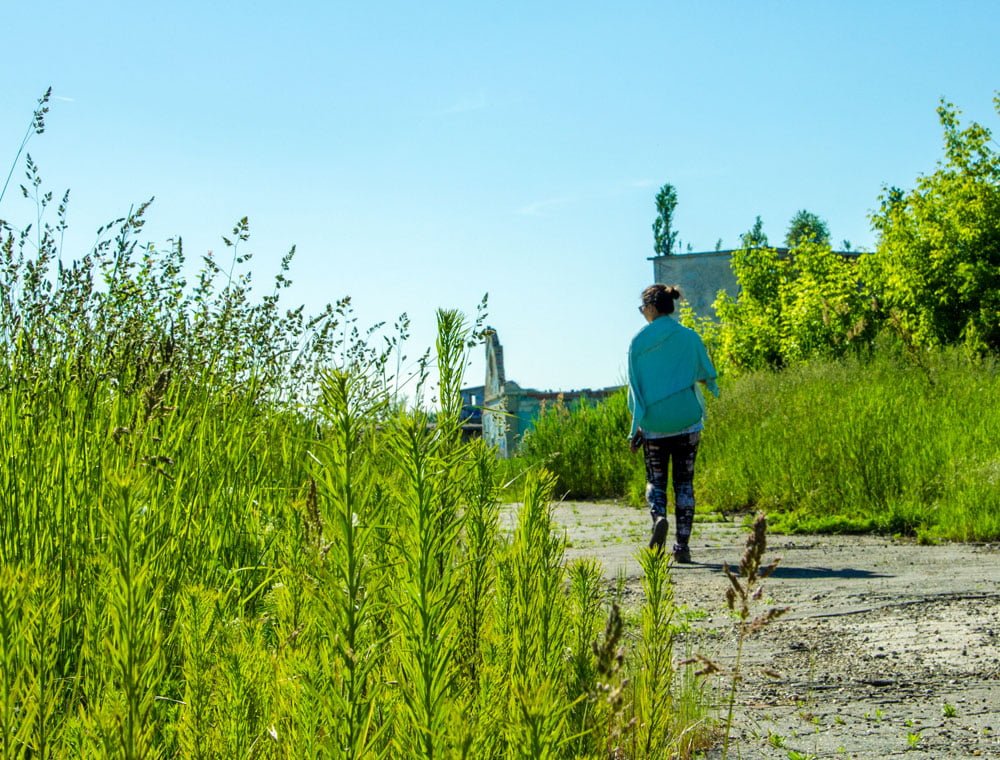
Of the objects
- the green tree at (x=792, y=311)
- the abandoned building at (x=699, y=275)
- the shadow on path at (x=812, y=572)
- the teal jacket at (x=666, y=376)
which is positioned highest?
the abandoned building at (x=699, y=275)

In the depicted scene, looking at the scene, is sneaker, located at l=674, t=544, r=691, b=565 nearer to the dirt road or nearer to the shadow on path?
the dirt road

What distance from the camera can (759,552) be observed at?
1.69 m

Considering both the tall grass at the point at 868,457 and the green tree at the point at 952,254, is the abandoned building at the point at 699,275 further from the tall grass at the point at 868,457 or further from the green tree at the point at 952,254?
the tall grass at the point at 868,457

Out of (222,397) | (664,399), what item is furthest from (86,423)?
(664,399)

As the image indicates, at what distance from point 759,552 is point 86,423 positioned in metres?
2.32

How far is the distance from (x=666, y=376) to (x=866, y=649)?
12.7ft

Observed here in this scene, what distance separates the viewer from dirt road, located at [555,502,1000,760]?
10.5 ft

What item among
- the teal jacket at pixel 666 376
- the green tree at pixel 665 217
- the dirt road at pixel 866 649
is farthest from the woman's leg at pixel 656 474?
the green tree at pixel 665 217

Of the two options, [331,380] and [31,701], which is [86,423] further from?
[331,380]

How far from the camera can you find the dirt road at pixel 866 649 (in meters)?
3.21

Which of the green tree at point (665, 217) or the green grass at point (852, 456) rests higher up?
the green tree at point (665, 217)

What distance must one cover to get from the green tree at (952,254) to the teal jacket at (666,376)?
587 inches

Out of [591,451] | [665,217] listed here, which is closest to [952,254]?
[591,451]

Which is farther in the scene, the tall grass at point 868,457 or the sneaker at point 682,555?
the tall grass at point 868,457
